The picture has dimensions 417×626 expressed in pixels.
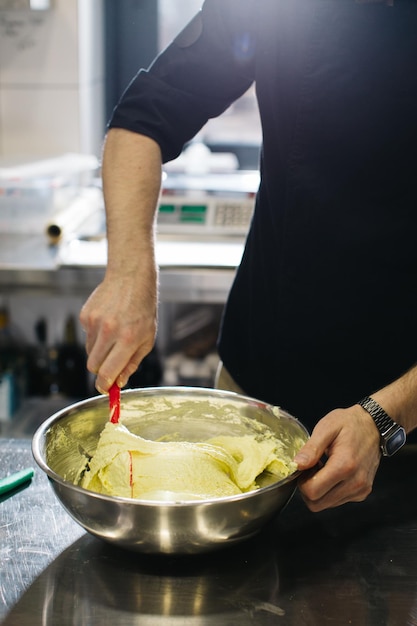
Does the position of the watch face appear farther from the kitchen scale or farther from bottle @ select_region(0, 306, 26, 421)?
bottle @ select_region(0, 306, 26, 421)

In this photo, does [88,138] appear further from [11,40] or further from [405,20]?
[405,20]

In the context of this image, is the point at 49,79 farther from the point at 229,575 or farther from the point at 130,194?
the point at 229,575

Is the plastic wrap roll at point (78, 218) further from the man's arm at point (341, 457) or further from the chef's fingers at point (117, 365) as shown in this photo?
the man's arm at point (341, 457)

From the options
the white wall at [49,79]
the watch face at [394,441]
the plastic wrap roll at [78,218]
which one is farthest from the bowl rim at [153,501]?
the white wall at [49,79]

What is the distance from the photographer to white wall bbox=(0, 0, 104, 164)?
2.60 metres

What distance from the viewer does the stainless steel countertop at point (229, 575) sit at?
0.87m

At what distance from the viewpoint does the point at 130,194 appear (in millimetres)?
1318

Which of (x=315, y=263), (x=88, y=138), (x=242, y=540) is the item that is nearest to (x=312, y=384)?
(x=315, y=263)

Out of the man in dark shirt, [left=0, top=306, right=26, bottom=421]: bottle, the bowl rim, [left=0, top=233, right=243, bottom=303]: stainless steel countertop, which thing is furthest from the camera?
[left=0, top=306, right=26, bottom=421]: bottle

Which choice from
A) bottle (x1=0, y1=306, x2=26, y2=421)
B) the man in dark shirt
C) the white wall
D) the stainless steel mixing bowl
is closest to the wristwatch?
the stainless steel mixing bowl

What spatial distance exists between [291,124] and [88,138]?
5.16 ft

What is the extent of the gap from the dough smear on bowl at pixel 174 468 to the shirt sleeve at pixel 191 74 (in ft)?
1.86

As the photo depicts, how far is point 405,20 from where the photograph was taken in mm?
1228

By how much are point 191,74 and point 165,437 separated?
0.65 metres
